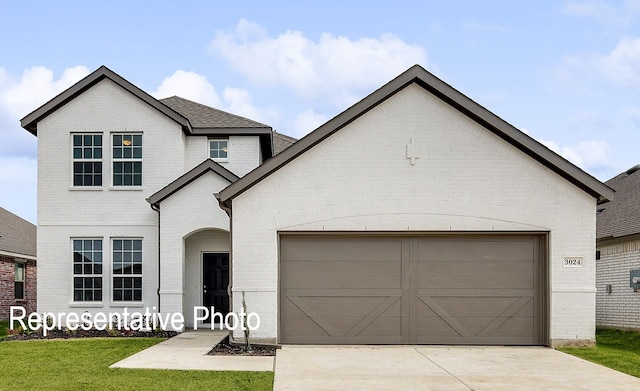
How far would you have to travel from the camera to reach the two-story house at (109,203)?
64.7 feet

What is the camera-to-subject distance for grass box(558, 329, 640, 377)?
12.6m

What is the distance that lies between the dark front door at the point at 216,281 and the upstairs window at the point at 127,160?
10.3 feet

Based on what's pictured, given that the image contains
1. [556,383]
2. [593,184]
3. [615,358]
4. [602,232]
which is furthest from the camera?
[602,232]

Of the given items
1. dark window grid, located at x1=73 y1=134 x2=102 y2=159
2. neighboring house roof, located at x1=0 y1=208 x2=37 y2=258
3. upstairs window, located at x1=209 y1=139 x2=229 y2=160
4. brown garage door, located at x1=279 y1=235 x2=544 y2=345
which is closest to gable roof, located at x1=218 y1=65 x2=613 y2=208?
brown garage door, located at x1=279 y1=235 x2=544 y2=345

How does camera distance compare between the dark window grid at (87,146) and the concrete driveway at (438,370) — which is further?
the dark window grid at (87,146)

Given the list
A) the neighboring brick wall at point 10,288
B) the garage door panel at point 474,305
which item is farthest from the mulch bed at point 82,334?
the neighboring brick wall at point 10,288

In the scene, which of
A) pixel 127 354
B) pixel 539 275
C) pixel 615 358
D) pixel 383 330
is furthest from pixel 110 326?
pixel 615 358

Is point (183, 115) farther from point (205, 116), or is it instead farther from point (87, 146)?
point (87, 146)

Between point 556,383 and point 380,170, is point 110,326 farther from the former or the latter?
point 556,383

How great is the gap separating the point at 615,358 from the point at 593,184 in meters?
3.59

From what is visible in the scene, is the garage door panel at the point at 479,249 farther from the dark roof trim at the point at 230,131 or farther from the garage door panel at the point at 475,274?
the dark roof trim at the point at 230,131

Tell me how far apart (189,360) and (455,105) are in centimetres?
765

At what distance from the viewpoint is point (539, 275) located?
14.9 meters

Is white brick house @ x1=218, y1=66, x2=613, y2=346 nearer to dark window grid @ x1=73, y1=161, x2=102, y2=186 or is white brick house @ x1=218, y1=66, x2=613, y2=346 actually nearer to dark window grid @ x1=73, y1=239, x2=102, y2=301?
dark window grid @ x1=73, y1=239, x2=102, y2=301
